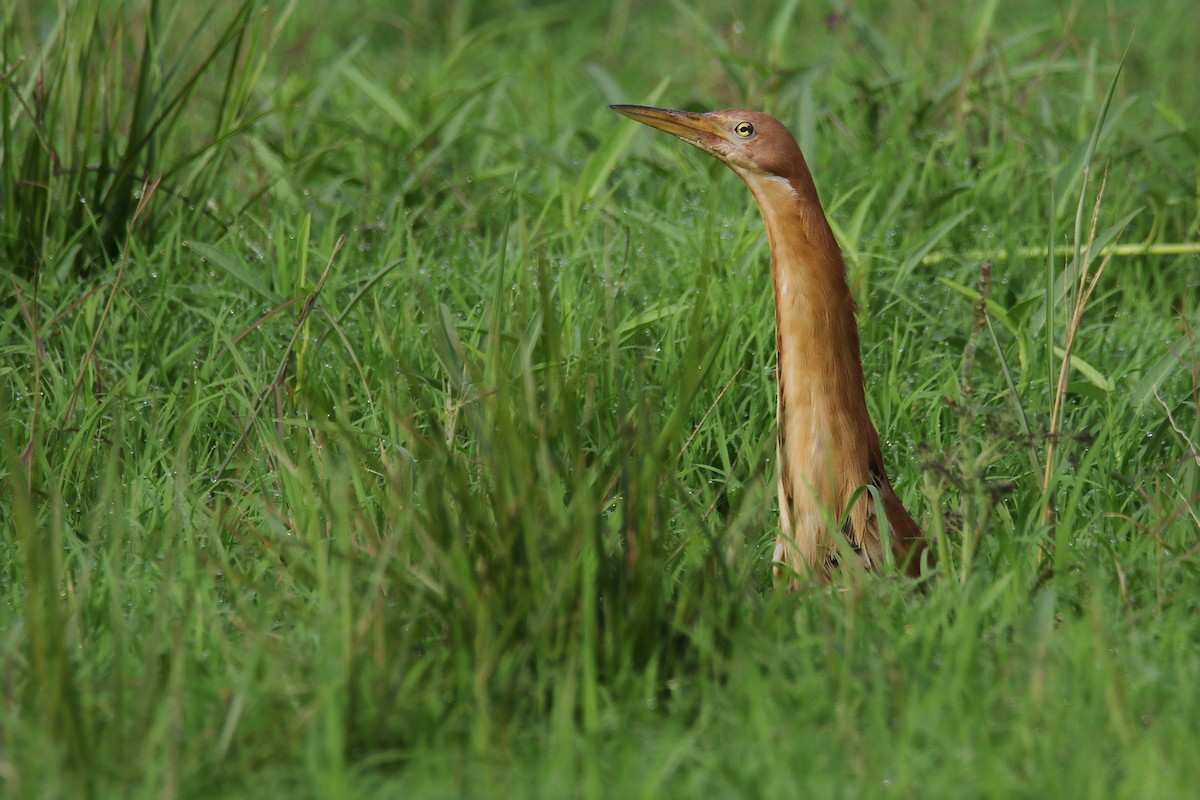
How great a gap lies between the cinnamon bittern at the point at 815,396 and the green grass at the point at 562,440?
0.13 metres

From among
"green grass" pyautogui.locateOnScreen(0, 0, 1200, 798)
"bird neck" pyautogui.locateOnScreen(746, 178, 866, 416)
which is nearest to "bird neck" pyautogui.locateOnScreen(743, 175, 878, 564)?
"bird neck" pyautogui.locateOnScreen(746, 178, 866, 416)

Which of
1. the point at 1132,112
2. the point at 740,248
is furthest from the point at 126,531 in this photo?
the point at 1132,112

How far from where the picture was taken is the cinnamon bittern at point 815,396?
8.38 ft

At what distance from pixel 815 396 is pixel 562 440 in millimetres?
478

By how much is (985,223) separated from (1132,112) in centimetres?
149

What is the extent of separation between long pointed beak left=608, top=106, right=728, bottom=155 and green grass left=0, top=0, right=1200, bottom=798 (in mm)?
283

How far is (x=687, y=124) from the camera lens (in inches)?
114

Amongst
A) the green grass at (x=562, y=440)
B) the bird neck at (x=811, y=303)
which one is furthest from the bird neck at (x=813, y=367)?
the green grass at (x=562, y=440)

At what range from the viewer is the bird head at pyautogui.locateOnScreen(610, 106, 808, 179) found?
2637mm

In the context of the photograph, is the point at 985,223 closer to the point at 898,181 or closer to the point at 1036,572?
the point at 898,181

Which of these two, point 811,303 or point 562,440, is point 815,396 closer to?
point 811,303

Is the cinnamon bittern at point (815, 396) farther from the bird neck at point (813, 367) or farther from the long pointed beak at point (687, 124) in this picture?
the long pointed beak at point (687, 124)

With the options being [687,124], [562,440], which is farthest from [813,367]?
[687,124]

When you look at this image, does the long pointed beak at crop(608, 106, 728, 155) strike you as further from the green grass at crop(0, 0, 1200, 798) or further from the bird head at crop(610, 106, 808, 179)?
the green grass at crop(0, 0, 1200, 798)
